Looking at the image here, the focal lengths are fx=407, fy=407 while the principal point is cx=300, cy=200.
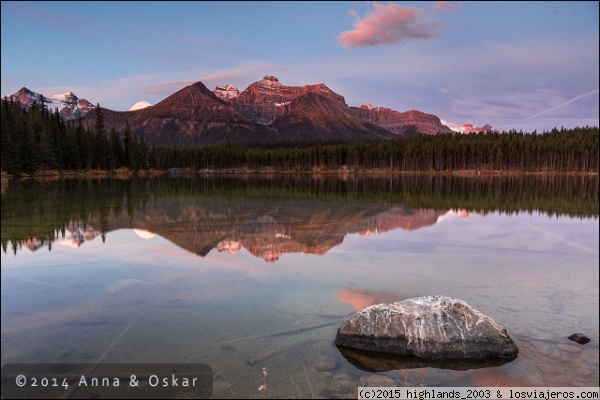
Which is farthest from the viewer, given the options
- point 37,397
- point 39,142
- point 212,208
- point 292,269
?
point 39,142

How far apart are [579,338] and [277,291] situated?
293 inches

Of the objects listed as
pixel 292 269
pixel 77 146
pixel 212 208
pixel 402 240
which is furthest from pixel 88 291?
pixel 77 146

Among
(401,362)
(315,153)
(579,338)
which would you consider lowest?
(401,362)

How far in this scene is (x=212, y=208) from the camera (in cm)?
3288

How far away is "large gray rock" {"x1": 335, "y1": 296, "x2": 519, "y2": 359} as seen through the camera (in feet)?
27.0

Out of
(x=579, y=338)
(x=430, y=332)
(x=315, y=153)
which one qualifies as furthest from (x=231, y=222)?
(x=315, y=153)

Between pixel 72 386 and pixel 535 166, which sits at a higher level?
pixel 535 166

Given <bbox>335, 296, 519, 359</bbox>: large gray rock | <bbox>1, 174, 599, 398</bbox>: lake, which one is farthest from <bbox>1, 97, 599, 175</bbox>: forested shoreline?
<bbox>335, 296, 519, 359</bbox>: large gray rock

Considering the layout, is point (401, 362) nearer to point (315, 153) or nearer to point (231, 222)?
point (231, 222)

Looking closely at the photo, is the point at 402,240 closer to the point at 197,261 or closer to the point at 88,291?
the point at 197,261

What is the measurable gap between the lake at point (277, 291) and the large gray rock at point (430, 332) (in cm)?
41

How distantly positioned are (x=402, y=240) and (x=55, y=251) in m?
15.6

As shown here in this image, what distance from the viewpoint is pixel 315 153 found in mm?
190750

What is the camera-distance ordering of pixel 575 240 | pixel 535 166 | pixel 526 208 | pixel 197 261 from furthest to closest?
pixel 535 166
pixel 526 208
pixel 575 240
pixel 197 261
